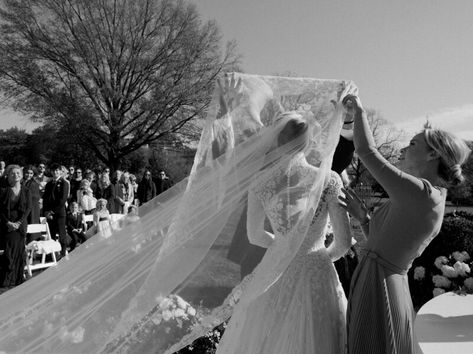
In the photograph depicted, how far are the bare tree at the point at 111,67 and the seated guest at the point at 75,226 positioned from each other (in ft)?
47.6

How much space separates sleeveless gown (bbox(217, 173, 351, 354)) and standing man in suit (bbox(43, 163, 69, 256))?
7.77m

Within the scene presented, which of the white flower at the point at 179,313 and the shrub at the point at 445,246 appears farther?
the shrub at the point at 445,246

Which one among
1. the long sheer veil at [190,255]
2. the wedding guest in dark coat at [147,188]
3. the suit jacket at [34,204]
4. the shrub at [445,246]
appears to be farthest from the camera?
the wedding guest in dark coat at [147,188]

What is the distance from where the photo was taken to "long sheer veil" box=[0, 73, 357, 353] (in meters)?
2.21

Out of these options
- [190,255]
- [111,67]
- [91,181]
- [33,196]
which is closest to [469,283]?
[190,255]

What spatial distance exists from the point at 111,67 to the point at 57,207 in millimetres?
16012

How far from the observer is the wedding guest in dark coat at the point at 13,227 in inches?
295

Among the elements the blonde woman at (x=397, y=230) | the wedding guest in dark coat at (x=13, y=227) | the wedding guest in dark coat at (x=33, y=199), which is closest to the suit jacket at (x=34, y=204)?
the wedding guest in dark coat at (x=33, y=199)

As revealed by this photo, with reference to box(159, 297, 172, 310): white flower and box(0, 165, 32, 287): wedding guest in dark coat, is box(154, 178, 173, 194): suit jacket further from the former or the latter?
box(159, 297, 172, 310): white flower

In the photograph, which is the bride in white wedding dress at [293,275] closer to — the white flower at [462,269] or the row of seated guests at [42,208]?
the white flower at [462,269]

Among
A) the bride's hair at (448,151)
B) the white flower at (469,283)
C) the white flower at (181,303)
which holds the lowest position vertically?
the white flower at (469,283)

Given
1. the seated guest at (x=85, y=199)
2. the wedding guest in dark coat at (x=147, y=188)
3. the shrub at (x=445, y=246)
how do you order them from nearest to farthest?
1. the shrub at (x=445, y=246)
2. the seated guest at (x=85, y=199)
3. the wedding guest in dark coat at (x=147, y=188)

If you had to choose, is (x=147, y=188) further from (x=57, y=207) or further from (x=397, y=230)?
(x=397, y=230)

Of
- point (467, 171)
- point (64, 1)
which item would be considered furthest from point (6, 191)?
point (64, 1)
